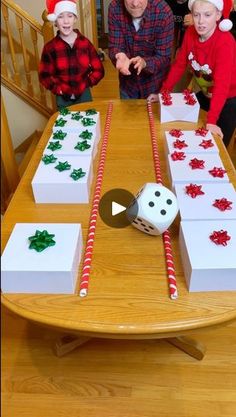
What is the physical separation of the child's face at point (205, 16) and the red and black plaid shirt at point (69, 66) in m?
0.52

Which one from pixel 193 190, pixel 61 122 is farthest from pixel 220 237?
pixel 61 122

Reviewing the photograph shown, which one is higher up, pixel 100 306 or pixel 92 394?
pixel 100 306

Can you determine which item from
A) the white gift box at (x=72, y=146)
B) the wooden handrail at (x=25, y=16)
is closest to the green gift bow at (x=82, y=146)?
the white gift box at (x=72, y=146)

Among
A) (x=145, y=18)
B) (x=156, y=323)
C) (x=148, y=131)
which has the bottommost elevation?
(x=156, y=323)

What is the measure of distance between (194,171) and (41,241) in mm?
499

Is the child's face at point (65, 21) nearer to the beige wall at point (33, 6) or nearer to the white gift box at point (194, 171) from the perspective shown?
the white gift box at point (194, 171)

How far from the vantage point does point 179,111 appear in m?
1.34

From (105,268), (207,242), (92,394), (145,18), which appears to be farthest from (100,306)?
(145,18)

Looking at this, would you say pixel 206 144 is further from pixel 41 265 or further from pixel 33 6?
pixel 33 6

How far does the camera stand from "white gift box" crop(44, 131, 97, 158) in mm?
1092

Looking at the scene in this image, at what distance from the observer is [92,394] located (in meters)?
1.05

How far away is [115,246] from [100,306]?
17 centimetres

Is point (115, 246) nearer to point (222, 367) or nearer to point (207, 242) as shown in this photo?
point (207, 242)

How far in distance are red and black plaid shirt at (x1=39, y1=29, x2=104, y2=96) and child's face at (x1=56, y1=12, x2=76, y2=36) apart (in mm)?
78
